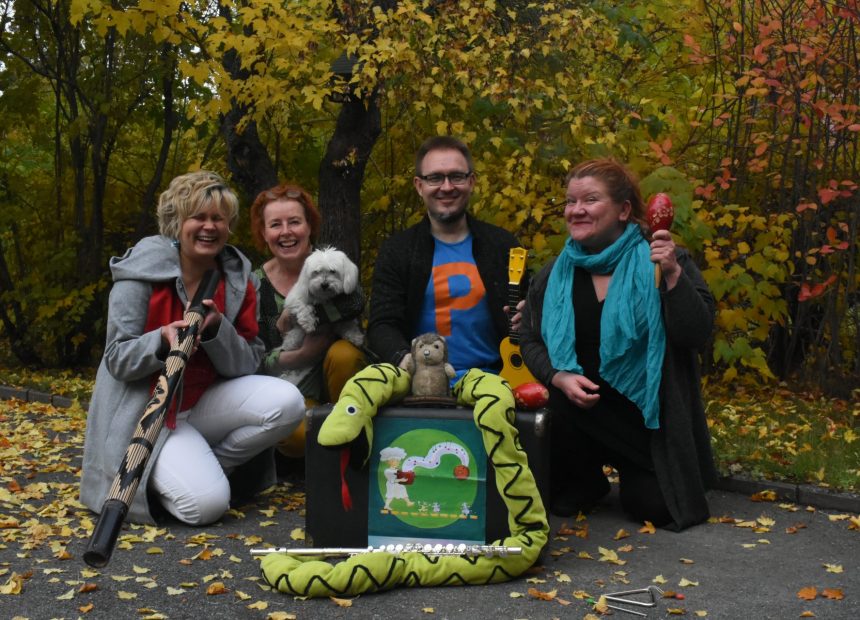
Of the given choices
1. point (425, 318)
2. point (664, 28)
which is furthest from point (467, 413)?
point (664, 28)

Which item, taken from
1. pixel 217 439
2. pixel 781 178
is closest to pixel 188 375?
pixel 217 439

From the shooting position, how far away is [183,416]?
167 inches

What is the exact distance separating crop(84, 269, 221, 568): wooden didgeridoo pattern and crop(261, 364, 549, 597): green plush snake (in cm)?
53

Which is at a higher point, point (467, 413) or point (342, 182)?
point (342, 182)

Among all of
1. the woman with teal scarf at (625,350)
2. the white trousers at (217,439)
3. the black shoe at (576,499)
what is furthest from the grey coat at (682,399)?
the white trousers at (217,439)

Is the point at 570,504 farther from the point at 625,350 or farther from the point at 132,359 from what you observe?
the point at 132,359

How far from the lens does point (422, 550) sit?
10.9 feet

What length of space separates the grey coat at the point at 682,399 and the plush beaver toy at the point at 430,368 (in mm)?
572

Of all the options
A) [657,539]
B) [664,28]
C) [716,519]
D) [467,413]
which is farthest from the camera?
[664,28]

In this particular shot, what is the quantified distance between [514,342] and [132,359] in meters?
1.59

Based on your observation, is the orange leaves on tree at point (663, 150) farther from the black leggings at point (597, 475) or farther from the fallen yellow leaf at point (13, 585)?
the fallen yellow leaf at point (13, 585)

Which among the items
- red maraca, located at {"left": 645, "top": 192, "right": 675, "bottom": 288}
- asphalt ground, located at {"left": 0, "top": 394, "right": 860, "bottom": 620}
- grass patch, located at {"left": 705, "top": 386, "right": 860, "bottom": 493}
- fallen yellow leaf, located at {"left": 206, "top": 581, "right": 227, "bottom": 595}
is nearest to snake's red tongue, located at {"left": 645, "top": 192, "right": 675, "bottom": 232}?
red maraca, located at {"left": 645, "top": 192, "right": 675, "bottom": 288}

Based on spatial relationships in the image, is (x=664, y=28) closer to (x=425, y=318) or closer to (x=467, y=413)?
(x=425, y=318)

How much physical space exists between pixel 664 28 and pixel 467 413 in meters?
4.89
